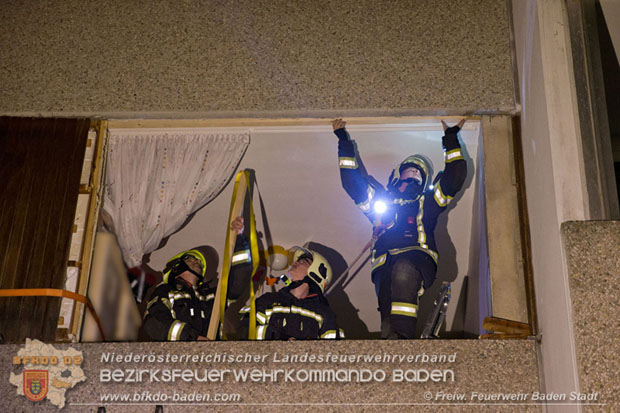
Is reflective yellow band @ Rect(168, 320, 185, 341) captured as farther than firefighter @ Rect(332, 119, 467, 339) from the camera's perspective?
Yes

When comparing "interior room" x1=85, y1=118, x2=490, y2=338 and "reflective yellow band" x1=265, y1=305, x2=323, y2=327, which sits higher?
"interior room" x1=85, y1=118, x2=490, y2=338

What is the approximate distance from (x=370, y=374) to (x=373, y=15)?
251cm

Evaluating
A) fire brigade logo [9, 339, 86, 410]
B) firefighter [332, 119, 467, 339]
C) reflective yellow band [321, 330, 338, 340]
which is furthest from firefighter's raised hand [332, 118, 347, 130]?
fire brigade logo [9, 339, 86, 410]

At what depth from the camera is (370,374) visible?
3789 mm

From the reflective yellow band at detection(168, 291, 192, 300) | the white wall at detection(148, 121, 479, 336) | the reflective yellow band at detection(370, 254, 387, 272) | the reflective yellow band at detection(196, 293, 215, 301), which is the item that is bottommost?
the reflective yellow band at detection(168, 291, 192, 300)

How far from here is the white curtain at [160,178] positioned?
502 cm

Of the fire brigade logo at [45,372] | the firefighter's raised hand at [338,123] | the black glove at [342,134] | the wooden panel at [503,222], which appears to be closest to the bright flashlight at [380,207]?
the black glove at [342,134]

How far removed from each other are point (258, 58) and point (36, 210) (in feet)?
5.76

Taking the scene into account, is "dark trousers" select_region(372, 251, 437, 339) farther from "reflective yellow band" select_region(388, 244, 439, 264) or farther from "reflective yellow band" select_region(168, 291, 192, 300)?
"reflective yellow band" select_region(168, 291, 192, 300)

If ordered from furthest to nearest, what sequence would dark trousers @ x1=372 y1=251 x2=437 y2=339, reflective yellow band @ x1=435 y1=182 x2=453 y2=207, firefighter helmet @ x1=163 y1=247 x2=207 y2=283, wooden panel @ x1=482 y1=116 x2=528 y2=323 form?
firefighter helmet @ x1=163 y1=247 x2=207 y2=283 < reflective yellow band @ x1=435 y1=182 x2=453 y2=207 < dark trousers @ x1=372 y1=251 x2=437 y2=339 < wooden panel @ x1=482 y1=116 x2=528 y2=323

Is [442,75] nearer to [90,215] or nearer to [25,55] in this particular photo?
[90,215]

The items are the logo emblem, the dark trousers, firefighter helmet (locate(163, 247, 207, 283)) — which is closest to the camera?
the logo emblem

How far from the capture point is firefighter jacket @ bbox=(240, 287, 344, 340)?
4.86 meters

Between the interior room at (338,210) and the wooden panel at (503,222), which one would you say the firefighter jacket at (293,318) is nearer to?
the interior room at (338,210)
